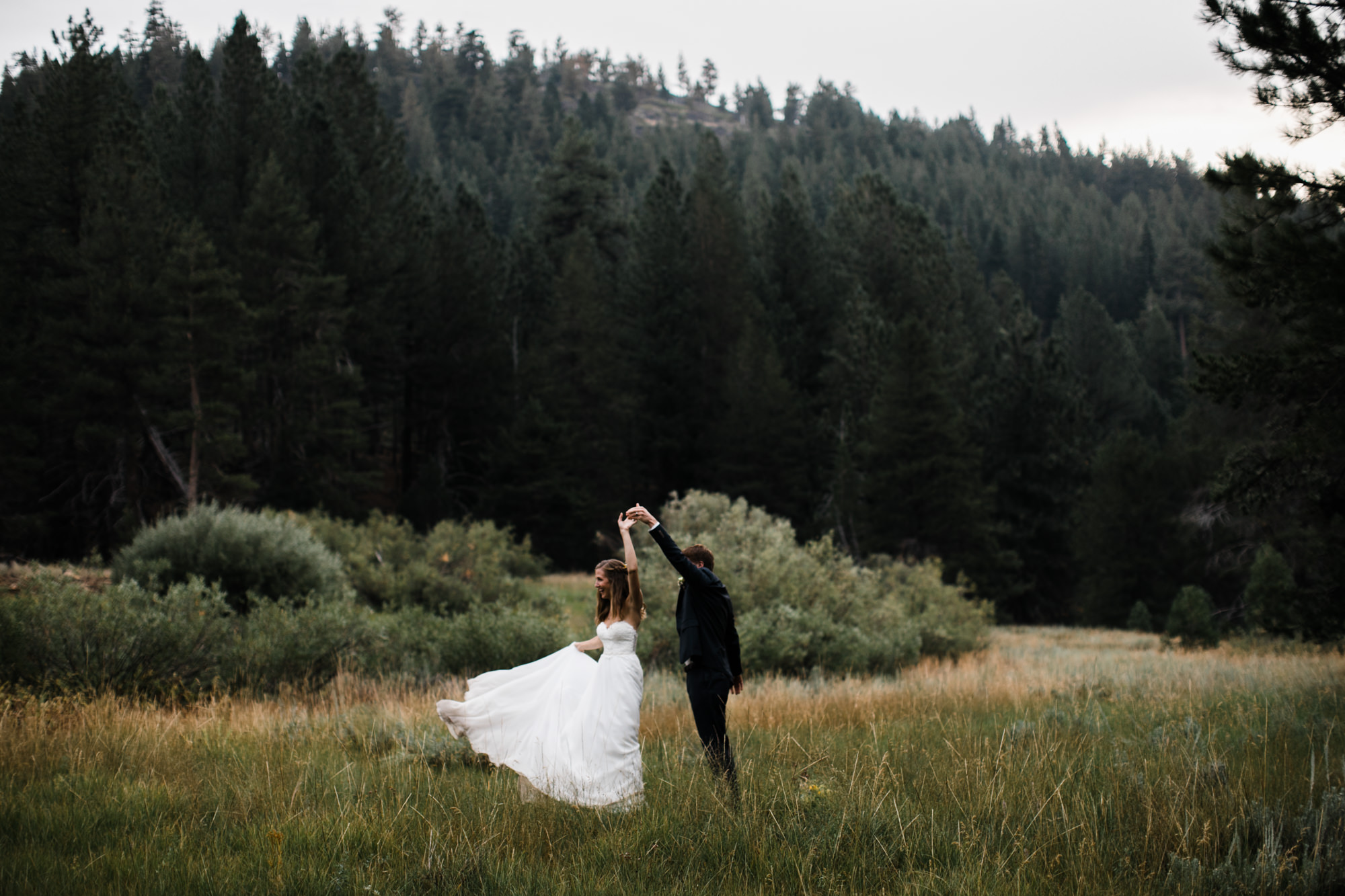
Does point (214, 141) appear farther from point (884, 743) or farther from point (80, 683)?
point (884, 743)

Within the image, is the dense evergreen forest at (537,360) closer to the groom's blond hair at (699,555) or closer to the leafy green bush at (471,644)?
the leafy green bush at (471,644)

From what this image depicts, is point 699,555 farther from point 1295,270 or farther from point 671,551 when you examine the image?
point 1295,270

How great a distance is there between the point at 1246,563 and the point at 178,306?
117 ft

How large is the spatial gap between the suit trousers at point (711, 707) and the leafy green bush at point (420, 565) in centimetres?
1284

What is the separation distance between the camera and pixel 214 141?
35969mm

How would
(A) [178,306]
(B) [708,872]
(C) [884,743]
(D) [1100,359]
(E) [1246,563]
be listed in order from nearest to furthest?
(B) [708,872]
(C) [884,743]
(A) [178,306]
(E) [1246,563]
(D) [1100,359]

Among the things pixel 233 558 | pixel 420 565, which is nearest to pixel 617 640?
pixel 233 558

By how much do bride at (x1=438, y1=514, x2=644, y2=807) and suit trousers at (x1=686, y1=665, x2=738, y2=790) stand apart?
0.34m

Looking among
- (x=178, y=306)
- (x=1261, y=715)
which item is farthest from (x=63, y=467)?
(x=1261, y=715)

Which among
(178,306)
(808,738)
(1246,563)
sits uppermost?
(178,306)

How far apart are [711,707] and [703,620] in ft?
1.63

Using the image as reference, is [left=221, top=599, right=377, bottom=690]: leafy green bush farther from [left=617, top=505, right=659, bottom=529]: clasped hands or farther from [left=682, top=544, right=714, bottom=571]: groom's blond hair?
[left=617, top=505, right=659, bottom=529]: clasped hands

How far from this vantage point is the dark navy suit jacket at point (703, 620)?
539 centimetres

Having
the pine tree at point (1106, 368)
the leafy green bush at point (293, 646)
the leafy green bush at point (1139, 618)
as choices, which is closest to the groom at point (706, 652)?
the leafy green bush at point (293, 646)
